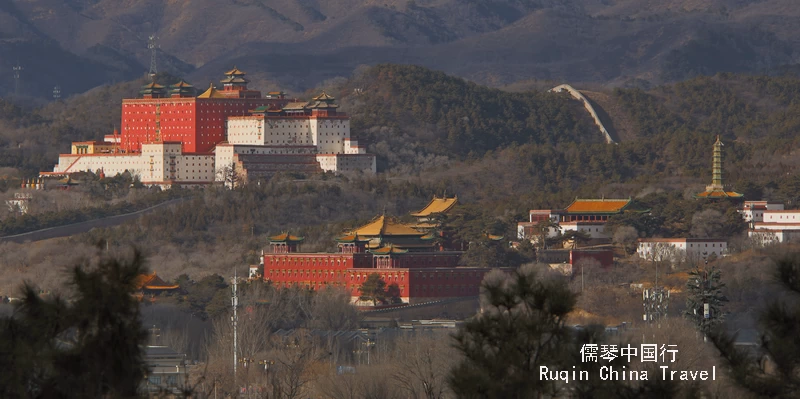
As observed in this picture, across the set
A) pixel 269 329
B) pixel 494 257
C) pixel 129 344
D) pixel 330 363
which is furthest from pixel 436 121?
pixel 129 344

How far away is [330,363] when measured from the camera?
75.7m

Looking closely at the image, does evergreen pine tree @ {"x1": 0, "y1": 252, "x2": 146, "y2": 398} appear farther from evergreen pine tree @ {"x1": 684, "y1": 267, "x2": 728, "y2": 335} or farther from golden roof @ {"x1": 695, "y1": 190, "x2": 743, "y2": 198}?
golden roof @ {"x1": 695, "y1": 190, "x2": 743, "y2": 198}

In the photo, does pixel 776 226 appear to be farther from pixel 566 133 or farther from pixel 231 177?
pixel 566 133

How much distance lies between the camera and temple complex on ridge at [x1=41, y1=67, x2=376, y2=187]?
138 meters

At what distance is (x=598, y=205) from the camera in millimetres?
116438

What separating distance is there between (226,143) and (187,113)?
17.2 feet

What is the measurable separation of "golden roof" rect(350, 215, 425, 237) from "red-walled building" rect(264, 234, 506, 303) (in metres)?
0.75

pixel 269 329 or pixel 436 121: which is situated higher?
pixel 436 121

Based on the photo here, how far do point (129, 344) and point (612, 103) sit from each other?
6036 inches

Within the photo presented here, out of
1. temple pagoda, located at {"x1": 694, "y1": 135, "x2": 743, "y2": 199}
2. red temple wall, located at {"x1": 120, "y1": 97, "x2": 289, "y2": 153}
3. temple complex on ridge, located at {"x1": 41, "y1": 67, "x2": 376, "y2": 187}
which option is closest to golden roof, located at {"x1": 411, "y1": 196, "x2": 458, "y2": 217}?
temple pagoda, located at {"x1": 694, "y1": 135, "x2": 743, "y2": 199}

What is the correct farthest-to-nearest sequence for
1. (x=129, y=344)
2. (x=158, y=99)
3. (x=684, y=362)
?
(x=158, y=99) < (x=684, y=362) < (x=129, y=344)

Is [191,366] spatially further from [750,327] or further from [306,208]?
[306,208]

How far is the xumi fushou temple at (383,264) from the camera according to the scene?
340 ft

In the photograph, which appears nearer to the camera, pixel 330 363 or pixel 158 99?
pixel 330 363
